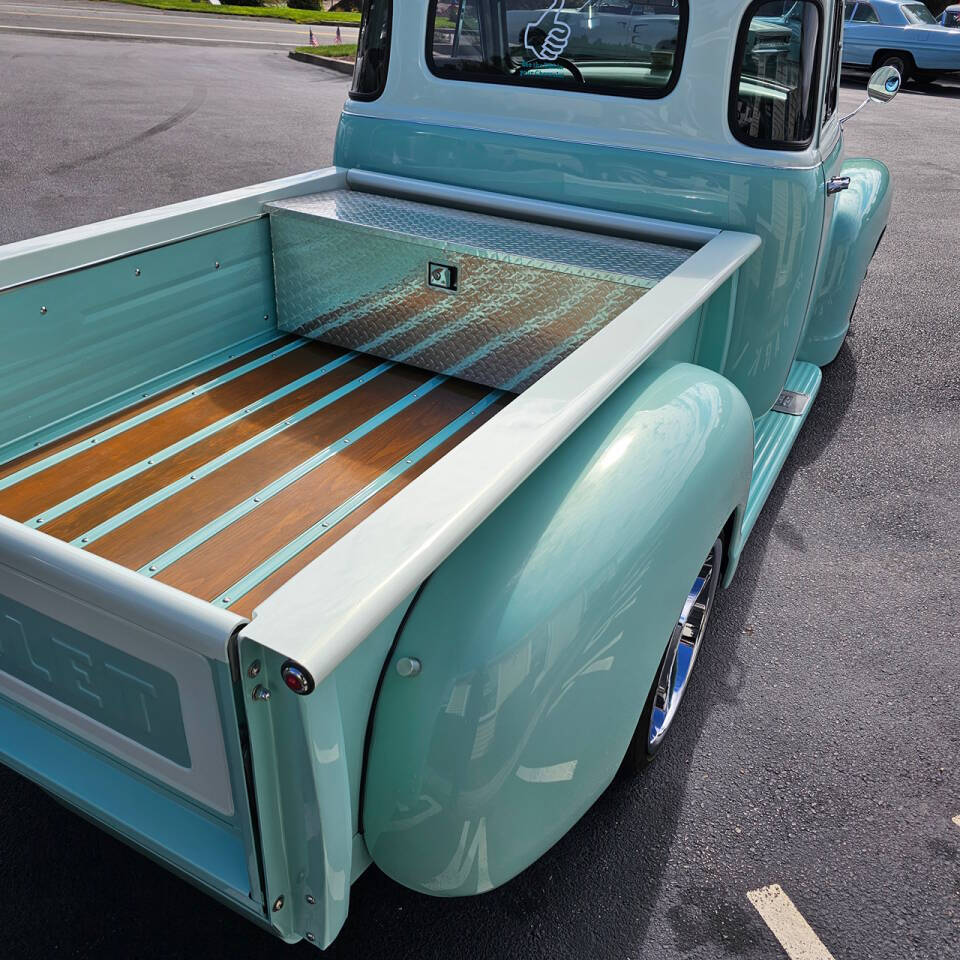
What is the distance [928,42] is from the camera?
13.2m

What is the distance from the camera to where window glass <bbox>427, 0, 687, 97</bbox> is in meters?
2.73

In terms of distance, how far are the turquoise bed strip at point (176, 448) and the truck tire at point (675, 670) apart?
1372 mm

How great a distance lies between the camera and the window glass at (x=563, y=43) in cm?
273

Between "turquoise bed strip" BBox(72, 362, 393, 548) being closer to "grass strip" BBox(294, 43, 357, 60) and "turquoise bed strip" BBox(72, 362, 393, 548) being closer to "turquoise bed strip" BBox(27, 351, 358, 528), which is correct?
"turquoise bed strip" BBox(27, 351, 358, 528)

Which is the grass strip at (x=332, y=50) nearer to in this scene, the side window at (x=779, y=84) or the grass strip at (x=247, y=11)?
the grass strip at (x=247, y=11)

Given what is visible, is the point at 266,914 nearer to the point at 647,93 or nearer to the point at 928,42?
the point at 647,93

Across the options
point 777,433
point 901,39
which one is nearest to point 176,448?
point 777,433

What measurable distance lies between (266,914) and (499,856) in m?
0.40

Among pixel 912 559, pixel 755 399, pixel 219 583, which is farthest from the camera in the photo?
pixel 912 559

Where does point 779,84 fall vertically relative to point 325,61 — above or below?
above

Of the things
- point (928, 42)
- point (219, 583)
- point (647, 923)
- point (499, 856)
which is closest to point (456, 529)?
point (499, 856)

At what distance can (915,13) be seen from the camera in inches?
534

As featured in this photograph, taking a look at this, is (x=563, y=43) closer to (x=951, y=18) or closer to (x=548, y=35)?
(x=548, y=35)

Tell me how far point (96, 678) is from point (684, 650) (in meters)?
1.63
